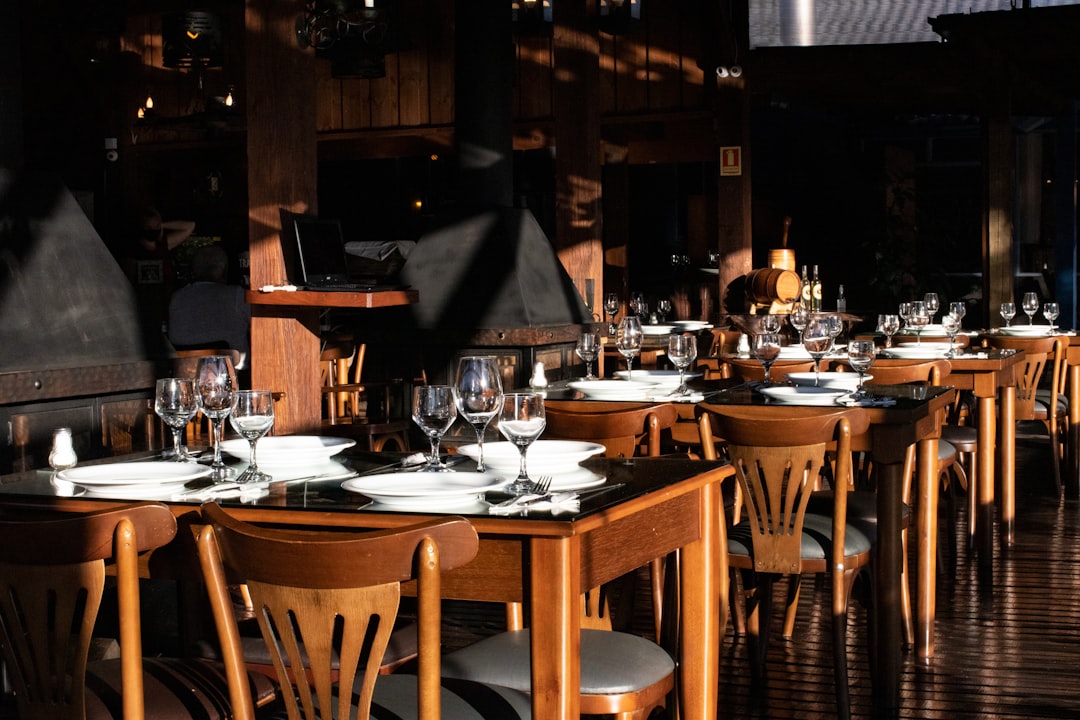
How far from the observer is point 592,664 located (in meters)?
2.37

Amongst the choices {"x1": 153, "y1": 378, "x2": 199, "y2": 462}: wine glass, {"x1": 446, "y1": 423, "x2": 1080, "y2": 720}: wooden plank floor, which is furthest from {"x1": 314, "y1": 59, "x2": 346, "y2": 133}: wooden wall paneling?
{"x1": 153, "y1": 378, "x2": 199, "y2": 462}: wine glass

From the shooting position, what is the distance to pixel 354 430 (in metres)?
5.50

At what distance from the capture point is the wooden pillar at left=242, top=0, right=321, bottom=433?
4.54 meters

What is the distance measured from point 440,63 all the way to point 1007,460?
7.14 metres

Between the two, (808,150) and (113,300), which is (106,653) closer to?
(113,300)

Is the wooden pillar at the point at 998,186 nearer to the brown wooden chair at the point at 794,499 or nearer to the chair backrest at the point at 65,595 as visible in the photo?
the brown wooden chair at the point at 794,499

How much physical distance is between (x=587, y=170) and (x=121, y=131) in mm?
5665

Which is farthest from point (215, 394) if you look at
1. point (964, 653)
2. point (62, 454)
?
point (964, 653)

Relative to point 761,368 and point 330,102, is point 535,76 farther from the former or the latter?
point 761,368

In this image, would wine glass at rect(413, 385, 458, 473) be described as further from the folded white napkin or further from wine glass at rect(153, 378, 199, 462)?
wine glass at rect(153, 378, 199, 462)

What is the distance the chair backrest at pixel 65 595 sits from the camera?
6.68ft

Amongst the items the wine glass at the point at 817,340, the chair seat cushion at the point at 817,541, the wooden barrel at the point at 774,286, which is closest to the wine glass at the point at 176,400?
the chair seat cushion at the point at 817,541

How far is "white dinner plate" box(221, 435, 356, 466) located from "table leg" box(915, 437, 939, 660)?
6.28 ft

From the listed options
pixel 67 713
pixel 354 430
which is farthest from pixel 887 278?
pixel 67 713
